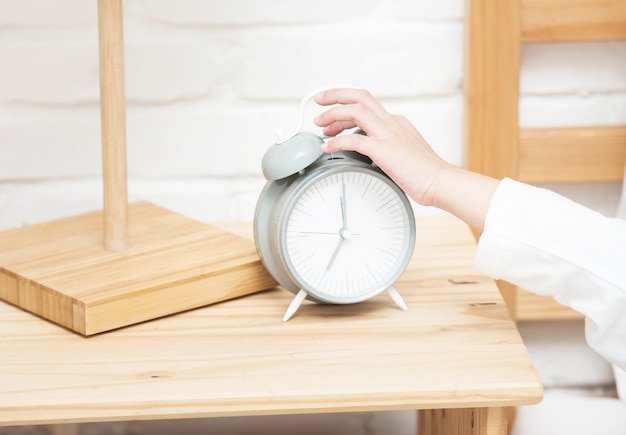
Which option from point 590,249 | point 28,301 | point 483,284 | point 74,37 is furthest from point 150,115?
point 590,249

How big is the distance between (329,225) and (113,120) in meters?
0.24

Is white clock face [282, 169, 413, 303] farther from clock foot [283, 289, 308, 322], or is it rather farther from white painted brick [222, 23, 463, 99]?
white painted brick [222, 23, 463, 99]

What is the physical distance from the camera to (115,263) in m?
0.92

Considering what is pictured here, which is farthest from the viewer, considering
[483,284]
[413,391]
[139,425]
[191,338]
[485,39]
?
[139,425]

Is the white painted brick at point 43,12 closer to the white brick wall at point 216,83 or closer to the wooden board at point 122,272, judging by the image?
the white brick wall at point 216,83

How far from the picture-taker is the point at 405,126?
90 centimetres

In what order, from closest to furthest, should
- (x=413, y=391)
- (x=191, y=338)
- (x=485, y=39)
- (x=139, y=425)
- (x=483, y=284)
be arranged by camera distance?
(x=413, y=391) < (x=191, y=338) < (x=483, y=284) < (x=485, y=39) < (x=139, y=425)

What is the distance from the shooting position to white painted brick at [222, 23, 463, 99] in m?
1.19

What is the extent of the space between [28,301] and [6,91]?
0.40m

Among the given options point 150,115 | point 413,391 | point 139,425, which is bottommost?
point 139,425

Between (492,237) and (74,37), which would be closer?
(492,237)

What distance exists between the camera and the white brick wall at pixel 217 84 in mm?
1179

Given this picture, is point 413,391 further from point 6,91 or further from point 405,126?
point 6,91

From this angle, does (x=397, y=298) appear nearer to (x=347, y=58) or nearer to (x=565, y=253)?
(x=565, y=253)
